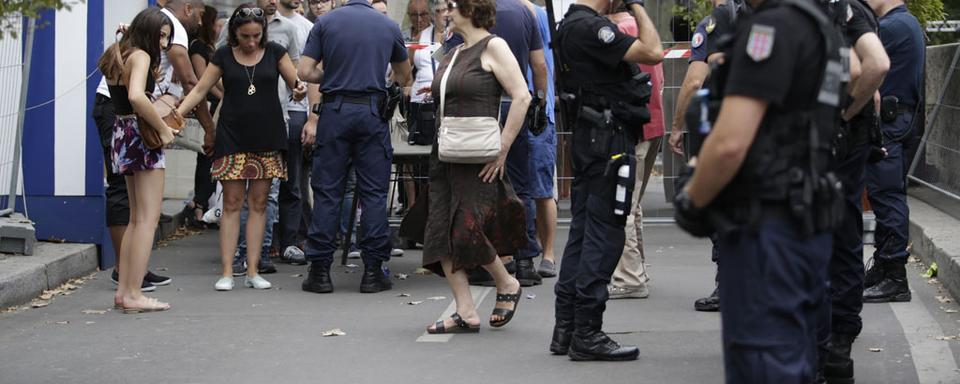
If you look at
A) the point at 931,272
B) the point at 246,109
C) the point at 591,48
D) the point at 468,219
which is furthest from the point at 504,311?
the point at 931,272

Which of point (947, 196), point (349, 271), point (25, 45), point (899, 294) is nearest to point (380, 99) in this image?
point (349, 271)

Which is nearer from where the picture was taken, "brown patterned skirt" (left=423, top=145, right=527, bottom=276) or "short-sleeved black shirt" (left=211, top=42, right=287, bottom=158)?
"brown patterned skirt" (left=423, top=145, right=527, bottom=276)

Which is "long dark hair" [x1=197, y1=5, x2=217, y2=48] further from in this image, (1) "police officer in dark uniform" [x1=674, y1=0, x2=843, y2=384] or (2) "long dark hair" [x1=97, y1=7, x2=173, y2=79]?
(1) "police officer in dark uniform" [x1=674, y1=0, x2=843, y2=384]

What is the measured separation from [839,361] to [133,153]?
13.9 feet

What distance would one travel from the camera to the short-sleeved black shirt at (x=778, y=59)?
12.2ft

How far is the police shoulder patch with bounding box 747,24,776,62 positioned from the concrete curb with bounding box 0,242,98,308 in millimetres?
5770

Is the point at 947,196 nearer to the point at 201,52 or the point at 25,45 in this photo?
the point at 201,52

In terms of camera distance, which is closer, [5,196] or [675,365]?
[675,365]

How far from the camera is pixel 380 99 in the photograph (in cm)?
892

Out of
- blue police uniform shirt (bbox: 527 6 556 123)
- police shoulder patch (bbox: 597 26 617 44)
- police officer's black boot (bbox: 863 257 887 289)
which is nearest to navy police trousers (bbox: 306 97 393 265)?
blue police uniform shirt (bbox: 527 6 556 123)

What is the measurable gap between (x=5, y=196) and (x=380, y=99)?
116 inches

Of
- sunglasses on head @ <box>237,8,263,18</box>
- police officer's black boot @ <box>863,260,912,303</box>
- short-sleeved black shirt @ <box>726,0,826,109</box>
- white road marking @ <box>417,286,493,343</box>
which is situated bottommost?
white road marking @ <box>417,286,493,343</box>

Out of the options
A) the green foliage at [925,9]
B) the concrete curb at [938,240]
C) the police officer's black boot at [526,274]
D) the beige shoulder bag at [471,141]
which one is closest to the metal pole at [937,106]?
the concrete curb at [938,240]

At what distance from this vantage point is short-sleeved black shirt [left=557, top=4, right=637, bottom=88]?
20.7 feet
